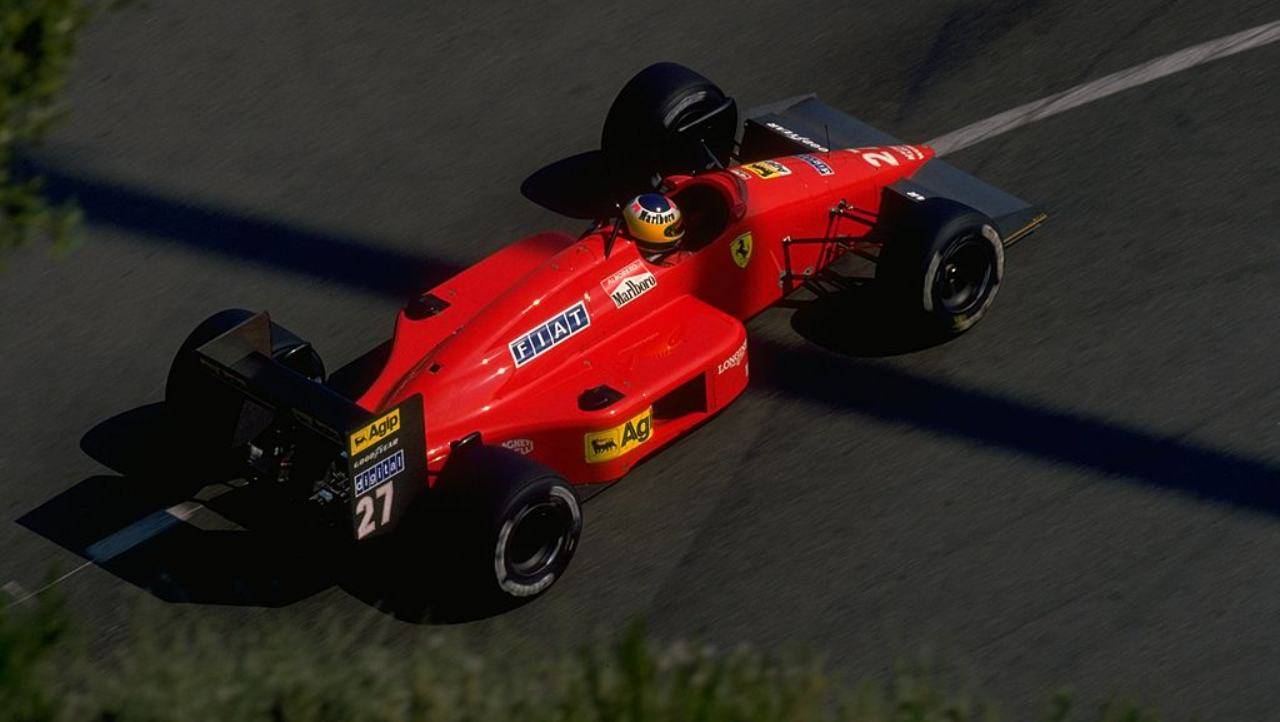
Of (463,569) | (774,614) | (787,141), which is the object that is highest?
(787,141)

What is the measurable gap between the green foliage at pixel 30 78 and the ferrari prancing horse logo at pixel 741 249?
172 inches

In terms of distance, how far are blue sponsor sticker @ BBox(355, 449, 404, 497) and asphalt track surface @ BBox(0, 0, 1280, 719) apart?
0.72m

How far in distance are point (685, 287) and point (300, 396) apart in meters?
2.19

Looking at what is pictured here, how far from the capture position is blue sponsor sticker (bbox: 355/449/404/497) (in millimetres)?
7203

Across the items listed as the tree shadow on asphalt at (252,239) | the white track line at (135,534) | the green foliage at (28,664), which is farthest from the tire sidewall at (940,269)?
the green foliage at (28,664)

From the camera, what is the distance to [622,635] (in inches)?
296

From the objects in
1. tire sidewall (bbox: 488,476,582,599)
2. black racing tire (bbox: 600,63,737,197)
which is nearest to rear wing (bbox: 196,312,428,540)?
tire sidewall (bbox: 488,476,582,599)

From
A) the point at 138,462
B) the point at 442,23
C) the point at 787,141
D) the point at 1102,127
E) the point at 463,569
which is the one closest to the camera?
the point at 463,569

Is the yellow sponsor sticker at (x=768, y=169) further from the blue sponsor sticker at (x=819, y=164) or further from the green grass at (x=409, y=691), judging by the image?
the green grass at (x=409, y=691)

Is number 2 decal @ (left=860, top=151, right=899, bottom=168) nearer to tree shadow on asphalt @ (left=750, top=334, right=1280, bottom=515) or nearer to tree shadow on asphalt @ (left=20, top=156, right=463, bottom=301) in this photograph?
tree shadow on asphalt @ (left=750, top=334, right=1280, bottom=515)

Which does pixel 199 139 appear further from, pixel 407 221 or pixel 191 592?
pixel 191 592

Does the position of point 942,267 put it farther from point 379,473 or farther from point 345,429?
point 345,429

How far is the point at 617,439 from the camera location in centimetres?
802

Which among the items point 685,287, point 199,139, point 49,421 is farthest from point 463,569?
point 199,139
